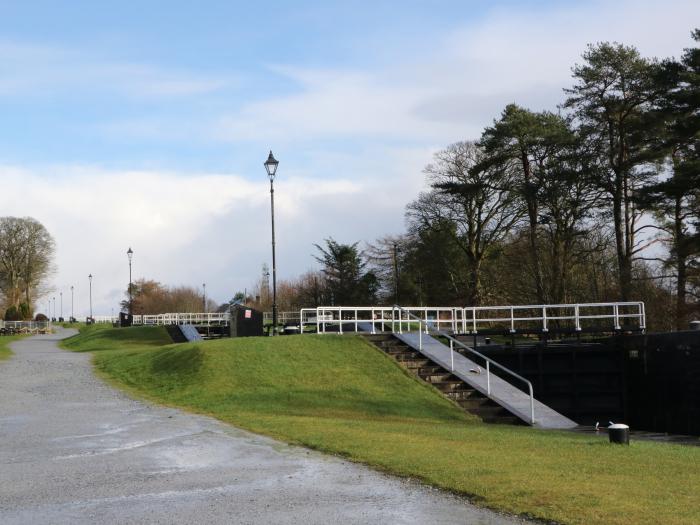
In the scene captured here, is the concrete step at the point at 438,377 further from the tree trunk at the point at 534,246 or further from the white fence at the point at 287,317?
A: the white fence at the point at 287,317

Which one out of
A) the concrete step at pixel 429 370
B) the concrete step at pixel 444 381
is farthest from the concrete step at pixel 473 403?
the concrete step at pixel 429 370

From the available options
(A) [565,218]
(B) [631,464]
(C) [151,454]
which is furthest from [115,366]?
(A) [565,218]

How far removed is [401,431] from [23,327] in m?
72.9

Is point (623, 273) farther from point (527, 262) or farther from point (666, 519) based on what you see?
point (666, 519)

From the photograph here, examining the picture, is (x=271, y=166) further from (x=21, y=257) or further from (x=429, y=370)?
(x=21, y=257)

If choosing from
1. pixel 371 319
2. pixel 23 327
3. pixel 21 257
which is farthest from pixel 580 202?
pixel 21 257

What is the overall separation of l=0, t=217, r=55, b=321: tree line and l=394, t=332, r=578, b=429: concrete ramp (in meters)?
81.7

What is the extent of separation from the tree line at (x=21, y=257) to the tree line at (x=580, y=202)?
166 feet

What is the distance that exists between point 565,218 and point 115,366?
3058 cm

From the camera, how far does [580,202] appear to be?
47.2 metres

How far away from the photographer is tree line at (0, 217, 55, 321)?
323 ft

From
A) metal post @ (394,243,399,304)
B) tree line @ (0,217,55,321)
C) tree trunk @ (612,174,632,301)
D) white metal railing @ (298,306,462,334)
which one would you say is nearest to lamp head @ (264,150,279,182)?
white metal railing @ (298,306,462,334)

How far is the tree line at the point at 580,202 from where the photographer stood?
3978cm

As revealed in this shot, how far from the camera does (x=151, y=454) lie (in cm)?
1235
